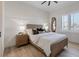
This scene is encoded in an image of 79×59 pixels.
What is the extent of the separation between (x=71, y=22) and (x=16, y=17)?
3.95 metres

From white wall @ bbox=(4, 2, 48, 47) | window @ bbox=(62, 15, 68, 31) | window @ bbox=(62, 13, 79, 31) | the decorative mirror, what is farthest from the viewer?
the decorative mirror

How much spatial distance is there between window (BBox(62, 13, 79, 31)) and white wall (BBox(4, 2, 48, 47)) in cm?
221

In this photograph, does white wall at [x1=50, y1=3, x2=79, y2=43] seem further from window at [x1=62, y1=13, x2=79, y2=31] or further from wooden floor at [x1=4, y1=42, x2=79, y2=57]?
wooden floor at [x1=4, y1=42, x2=79, y2=57]

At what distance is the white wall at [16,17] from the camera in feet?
13.5

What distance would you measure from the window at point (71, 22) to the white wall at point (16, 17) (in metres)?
2.21

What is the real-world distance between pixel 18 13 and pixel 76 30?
13.5ft

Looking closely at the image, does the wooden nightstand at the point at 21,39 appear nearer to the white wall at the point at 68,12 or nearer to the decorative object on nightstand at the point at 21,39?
the decorative object on nightstand at the point at 21,39

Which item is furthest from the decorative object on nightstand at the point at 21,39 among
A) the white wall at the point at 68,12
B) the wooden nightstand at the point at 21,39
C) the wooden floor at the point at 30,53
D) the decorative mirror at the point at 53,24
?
the white wall at the point at 68,12

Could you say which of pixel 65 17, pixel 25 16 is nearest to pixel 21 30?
pixel 25 16

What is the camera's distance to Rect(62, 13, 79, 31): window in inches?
199

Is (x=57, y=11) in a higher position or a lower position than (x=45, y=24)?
higher

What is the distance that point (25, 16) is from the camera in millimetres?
4957

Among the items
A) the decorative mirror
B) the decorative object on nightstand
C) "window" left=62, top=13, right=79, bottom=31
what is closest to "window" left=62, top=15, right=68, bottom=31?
"window" left=62, top=13, right=79, bottom=31

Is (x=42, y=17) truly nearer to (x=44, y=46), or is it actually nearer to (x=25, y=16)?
(x=25, y=16)
